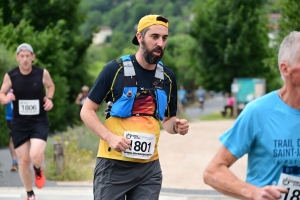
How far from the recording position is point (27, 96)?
9.54 metres

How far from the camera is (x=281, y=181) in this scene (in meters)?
4.05

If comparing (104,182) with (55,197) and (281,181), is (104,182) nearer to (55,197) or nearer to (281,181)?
(281,181)

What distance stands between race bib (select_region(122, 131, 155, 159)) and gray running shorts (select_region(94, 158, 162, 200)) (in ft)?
0.31

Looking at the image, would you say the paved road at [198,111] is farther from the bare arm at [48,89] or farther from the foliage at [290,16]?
the bare arm at [48,89]

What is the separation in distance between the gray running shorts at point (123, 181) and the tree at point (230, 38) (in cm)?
3818

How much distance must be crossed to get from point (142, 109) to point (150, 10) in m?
171

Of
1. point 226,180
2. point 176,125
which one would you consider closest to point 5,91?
point 176,125

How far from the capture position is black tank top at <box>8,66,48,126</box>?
31.0 feet

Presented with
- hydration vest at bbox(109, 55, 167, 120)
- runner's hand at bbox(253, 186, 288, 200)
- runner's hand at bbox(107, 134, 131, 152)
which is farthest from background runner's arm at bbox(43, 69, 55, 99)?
runner's hand at bbox(253, 186, 288, 200)

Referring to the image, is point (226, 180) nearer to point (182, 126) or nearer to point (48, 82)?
point (182, 126)

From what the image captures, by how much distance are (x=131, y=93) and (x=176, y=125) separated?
541mm

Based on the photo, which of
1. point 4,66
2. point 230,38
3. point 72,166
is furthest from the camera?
point 230,38

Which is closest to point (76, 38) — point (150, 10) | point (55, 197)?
point (55, 197)

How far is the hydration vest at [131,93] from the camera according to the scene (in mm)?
6047
